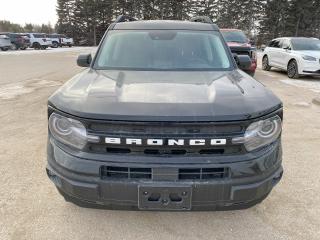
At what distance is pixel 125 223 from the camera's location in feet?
9.69

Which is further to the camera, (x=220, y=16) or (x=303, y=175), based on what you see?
(x=220, y=16)

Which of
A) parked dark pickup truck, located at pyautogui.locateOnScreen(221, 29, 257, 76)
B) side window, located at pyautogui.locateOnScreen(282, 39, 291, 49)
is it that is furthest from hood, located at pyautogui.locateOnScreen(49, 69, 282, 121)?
side window, located at pyautogui.locateOnScreen(282, 39, 291, 49)

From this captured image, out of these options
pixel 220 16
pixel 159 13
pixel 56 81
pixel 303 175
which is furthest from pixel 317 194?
pixel 220 16

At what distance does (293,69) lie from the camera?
1298cm

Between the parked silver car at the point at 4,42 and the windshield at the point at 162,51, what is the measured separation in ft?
103

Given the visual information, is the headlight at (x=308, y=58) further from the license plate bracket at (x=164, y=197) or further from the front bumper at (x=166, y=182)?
the license plate bracket at (x=164, y=197)

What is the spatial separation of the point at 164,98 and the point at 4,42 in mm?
33620

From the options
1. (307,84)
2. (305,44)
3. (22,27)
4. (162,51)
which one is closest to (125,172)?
(162,51)

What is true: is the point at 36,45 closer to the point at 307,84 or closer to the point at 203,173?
the point at 307,84

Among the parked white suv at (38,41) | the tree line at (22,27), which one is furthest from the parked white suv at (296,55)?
the tree line at (22,27)

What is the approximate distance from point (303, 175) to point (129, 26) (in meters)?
2.79

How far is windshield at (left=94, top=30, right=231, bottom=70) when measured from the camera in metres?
3.68

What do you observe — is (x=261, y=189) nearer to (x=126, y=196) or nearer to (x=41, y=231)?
(x=126, y=196)

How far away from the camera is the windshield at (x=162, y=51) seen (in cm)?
368
